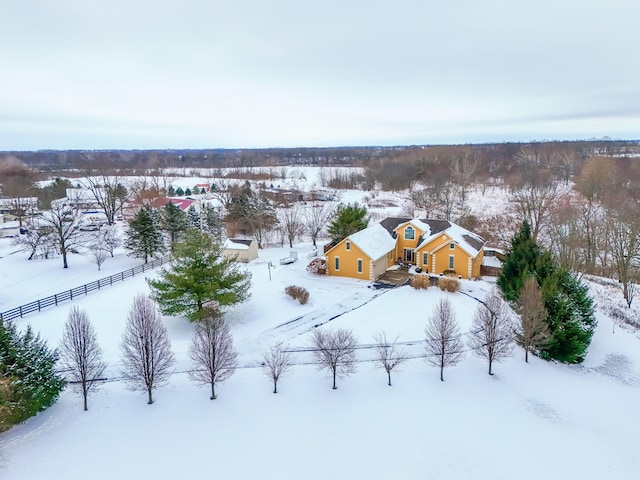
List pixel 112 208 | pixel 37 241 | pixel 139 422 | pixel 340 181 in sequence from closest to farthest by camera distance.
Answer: pixel 139 422 < pixel 37 241 < pixel 112 208 < pixel 340 181

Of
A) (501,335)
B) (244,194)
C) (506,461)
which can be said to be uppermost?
(244,194)

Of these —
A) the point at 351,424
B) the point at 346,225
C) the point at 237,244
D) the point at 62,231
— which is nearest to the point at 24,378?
the point at 351,424

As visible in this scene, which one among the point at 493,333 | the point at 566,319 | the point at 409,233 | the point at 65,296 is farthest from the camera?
the point at 409,233

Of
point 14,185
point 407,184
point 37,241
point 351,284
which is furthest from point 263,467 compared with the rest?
point 407,184

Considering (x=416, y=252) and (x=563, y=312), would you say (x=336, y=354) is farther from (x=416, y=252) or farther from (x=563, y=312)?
(x=416, y=252)

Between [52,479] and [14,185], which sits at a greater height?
[14,185]

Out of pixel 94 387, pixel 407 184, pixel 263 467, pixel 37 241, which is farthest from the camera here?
pixel 407 184

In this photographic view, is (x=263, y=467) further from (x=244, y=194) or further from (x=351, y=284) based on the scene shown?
(x=244, y=194)
